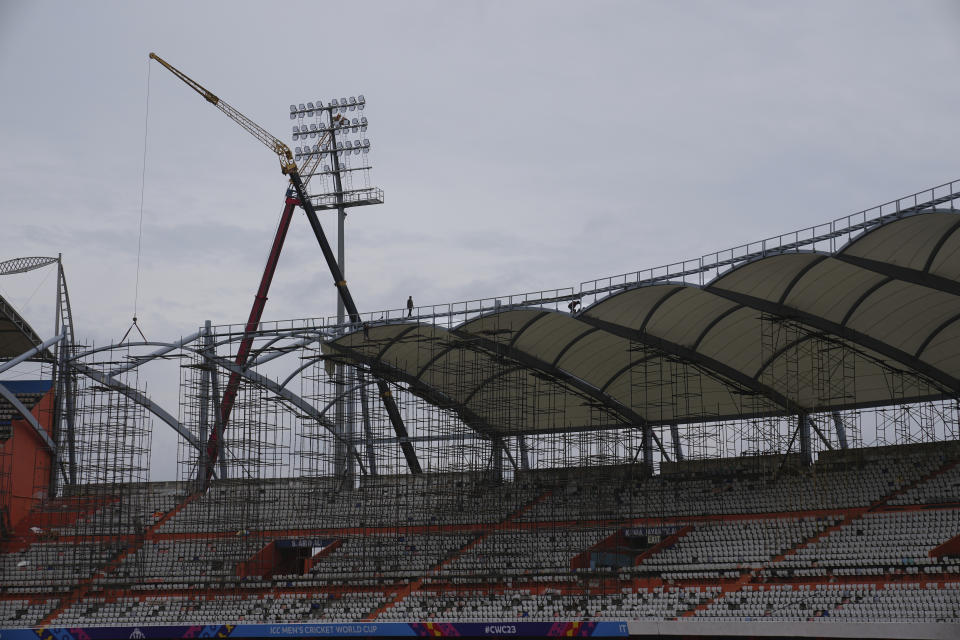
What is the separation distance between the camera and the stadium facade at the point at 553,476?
34.9 m

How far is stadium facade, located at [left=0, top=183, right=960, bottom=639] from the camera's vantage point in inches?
1373

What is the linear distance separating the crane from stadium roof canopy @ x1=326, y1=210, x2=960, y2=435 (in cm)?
314

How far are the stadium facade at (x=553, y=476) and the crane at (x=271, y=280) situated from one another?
1.09 feet

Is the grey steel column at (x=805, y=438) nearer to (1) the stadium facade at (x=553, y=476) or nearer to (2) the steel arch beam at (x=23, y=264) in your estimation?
(1) the stadium facade at (x=553, y=476)

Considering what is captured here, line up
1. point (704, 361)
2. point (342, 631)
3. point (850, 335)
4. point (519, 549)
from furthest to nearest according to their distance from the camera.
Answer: point (519, 549) < point (704, 361) < point (850, 335) < point (342, 631)

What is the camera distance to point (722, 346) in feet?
137

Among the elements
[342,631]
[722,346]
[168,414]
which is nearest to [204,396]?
[168,414]

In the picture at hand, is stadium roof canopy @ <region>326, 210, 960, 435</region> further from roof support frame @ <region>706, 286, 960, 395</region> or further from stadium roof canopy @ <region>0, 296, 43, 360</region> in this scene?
stadium roof canopy @ <region>0, 296, 43, 360</region>

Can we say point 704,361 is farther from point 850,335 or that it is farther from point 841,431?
point 841,431

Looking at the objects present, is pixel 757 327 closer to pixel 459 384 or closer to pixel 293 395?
pixel 459 384

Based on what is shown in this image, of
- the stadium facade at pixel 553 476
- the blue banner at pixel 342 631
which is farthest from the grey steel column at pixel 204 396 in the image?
the blue banner at pixel 342 631

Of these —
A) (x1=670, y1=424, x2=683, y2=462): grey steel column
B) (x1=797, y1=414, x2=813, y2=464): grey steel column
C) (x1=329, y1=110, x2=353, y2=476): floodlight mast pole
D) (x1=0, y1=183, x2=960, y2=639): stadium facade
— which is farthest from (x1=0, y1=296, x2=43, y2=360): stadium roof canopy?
(x1=797, y1=414, x2=813, y2=464): grey steel column

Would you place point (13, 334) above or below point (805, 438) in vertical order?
above

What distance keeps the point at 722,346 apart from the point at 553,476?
11.0 metres
